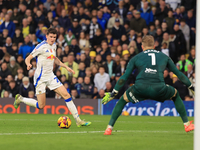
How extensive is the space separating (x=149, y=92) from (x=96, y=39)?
12.0 m

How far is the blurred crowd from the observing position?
1759cm

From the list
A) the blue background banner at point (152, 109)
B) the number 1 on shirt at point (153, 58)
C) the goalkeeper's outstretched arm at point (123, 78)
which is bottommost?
the blue background banner at point (152, 109)

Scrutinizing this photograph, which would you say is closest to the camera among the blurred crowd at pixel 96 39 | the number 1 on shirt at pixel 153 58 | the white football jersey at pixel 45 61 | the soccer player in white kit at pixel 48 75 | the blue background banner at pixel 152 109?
the number 1 on shirt at pixel 153 58

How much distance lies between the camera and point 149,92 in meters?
7.43

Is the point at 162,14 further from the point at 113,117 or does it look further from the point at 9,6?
the point at 113,117

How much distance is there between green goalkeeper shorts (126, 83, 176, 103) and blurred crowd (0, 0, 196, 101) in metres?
9.24

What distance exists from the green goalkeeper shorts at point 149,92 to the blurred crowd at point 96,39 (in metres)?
9.24

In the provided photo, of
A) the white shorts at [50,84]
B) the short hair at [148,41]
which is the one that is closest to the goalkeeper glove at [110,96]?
the short hair at [148,41]

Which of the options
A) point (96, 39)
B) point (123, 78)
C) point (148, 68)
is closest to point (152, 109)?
point (96, 39)

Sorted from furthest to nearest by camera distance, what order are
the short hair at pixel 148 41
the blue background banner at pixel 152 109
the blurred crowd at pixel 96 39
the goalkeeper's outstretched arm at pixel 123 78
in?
the blurred crowd at pixel 96 39
the blue background banner at pixel 152 109
the short hair at pixel 148 41
the goalkeeper's outstretched arm at pixel 123 78

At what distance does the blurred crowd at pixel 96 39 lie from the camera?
57.7 feet

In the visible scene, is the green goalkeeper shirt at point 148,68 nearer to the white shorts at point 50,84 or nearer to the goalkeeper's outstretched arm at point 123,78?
the goalkeeper's outstretched arm at point 123,78

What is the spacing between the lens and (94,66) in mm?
17938

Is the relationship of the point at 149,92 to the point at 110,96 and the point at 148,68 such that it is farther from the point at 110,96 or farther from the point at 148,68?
the point at 110,96
